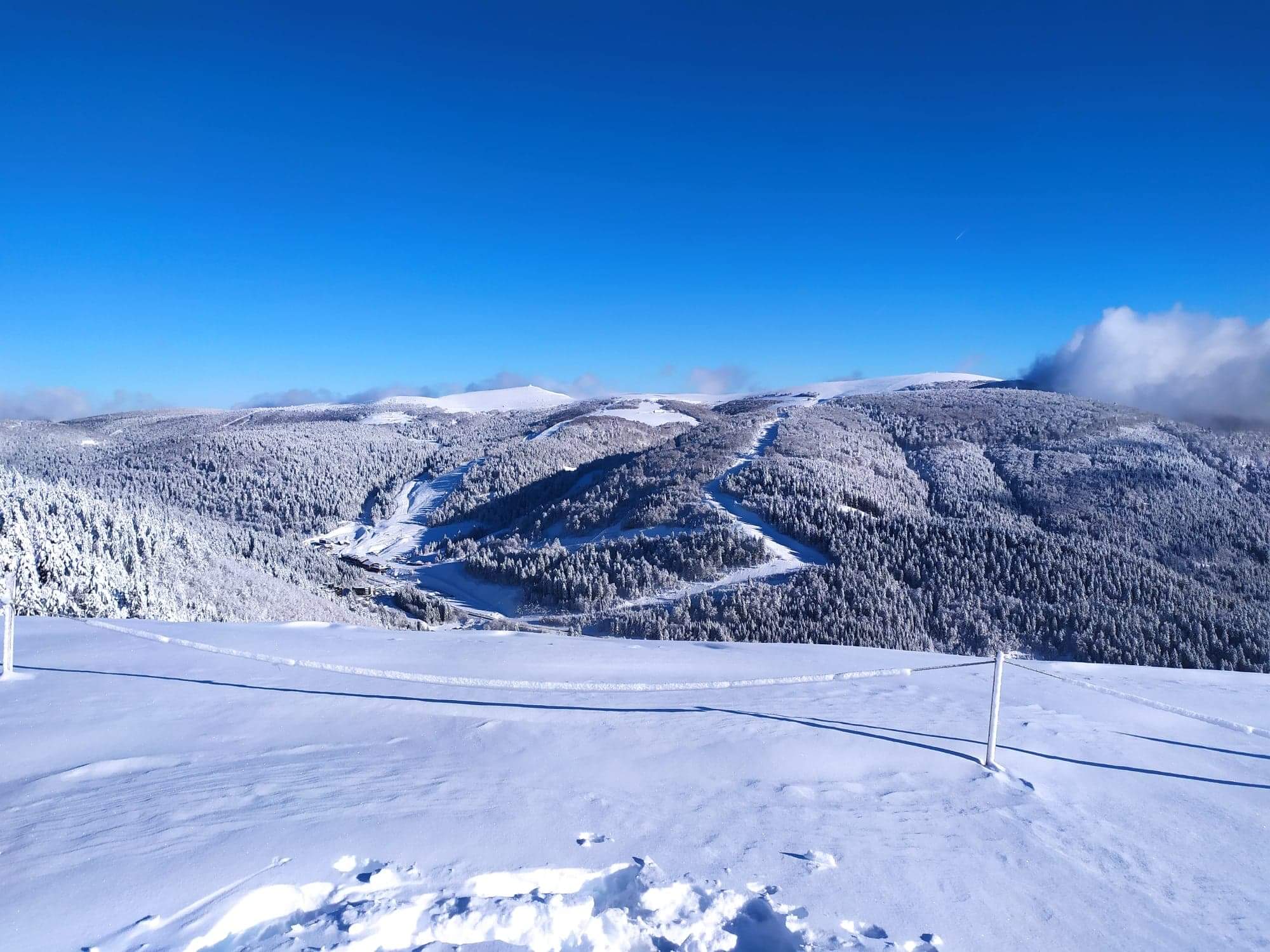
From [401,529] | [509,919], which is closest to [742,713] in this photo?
[509,919]

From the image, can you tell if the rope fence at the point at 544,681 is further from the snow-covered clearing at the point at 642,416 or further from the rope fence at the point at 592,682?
the snow-covered clearing at the point at 642,416

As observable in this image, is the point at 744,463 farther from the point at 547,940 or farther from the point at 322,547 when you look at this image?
the point at 547,940

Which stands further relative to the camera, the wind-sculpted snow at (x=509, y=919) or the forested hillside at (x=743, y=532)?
the forested hillside at (x=743, y=532)

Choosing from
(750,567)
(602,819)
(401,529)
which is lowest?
(401,529)

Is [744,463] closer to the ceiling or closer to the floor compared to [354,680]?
closer to the ceiling

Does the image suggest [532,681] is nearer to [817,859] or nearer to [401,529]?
[817,859]

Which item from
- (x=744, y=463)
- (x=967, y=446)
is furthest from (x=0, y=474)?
(x=967, y=446)

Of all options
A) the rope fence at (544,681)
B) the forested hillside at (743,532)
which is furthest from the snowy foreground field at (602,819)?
the forested hillside at (743,532)
